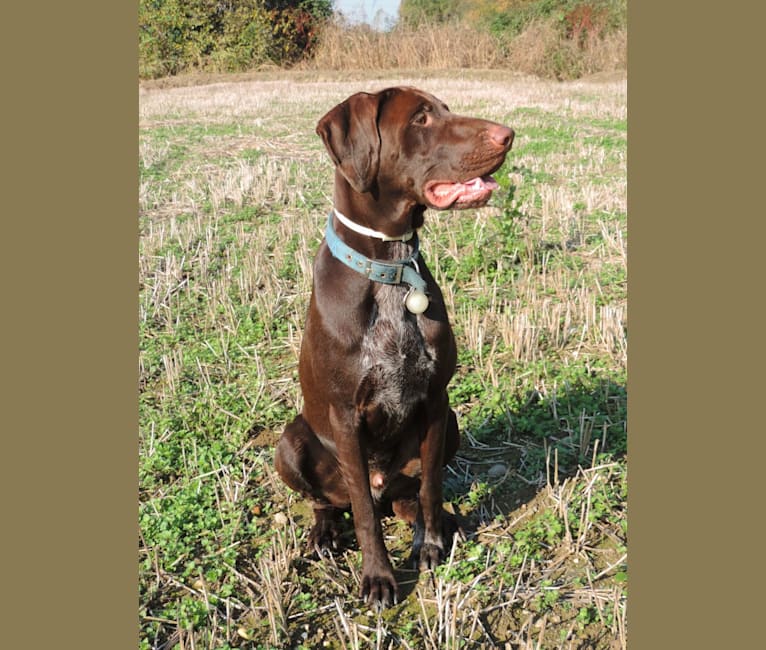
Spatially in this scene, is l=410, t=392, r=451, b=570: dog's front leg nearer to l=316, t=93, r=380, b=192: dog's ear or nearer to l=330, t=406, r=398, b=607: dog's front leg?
l=330, t=406, r=398, b=607: dog's front leg

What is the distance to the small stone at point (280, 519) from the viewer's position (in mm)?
4234

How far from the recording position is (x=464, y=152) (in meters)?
3.31

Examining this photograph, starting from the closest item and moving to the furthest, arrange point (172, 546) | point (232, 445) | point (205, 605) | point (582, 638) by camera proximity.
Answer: point (582, 638) → point (205, 605) → point (172, 546) → point (232, 445)

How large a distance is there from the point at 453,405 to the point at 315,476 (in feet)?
4.91

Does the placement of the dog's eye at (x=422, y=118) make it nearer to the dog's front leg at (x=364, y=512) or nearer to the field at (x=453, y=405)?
the dog's front leg at (x=364, y=512)

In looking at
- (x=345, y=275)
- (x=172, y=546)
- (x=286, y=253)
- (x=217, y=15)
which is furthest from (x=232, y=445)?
(x=217, y=15)

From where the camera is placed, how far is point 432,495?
12.7ft

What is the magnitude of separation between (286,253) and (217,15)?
1140 inches

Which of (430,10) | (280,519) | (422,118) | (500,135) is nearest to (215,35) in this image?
(430,10)

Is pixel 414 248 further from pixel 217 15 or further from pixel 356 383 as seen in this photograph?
pixel 217 15

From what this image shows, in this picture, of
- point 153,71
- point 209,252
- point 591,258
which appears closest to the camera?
point 591,258

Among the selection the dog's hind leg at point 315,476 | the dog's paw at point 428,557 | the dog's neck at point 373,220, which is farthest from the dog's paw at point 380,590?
the dog's neck at point 373,220

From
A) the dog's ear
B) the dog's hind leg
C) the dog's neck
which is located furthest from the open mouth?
the dog's hind leg

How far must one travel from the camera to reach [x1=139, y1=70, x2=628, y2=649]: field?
11.5 ft
